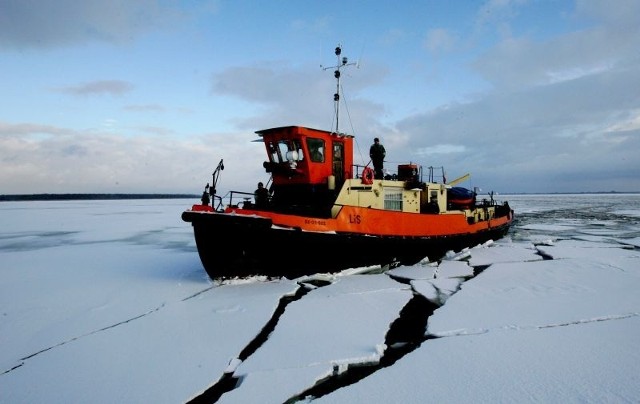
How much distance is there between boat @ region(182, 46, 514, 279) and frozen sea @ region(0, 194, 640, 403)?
465 millimetres

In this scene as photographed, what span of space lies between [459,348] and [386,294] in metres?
2.47

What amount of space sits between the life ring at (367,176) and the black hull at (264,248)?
1410 mm

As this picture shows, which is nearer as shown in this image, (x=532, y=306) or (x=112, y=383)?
(x=112, y=383)

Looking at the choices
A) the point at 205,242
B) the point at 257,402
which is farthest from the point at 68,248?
the point at 257,402

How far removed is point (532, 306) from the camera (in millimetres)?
5828

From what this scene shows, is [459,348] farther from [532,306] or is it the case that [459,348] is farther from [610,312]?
[610,312]

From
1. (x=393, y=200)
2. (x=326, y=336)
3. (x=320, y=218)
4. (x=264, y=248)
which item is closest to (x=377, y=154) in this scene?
(x=393, y=200)

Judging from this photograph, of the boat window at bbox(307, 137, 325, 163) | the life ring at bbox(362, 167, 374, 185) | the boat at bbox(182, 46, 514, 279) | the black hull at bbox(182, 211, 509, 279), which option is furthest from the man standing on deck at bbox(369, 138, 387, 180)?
the black hull at bbox(182, 211, 509, 279)

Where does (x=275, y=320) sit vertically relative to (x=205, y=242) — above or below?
below

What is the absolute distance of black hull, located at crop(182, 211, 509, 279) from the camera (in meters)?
7.32

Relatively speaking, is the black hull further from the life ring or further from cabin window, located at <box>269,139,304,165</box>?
cabin window, located at <box>269,139,304,165</box>

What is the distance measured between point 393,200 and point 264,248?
417 centimetres

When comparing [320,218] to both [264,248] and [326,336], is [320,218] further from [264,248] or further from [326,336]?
[326,336]

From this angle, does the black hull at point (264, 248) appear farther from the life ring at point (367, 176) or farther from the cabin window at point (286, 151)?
the cabin window at point (286, 151)
